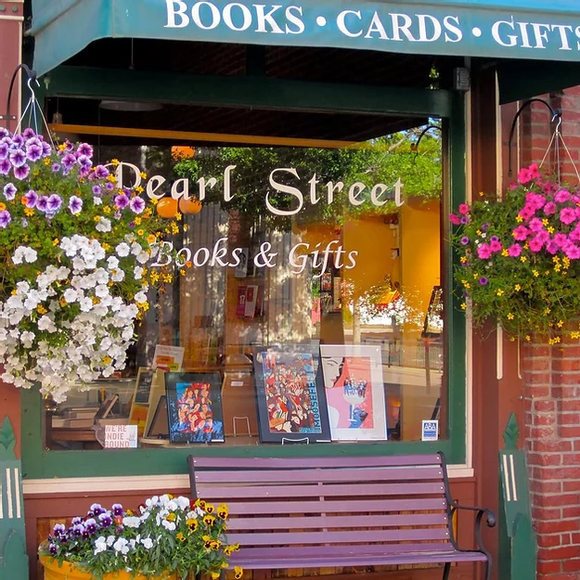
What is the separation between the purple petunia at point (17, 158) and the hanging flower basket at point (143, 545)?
1499mm

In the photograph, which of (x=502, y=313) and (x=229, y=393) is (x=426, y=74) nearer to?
(x=502, y=313)

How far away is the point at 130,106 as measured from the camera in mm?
4684

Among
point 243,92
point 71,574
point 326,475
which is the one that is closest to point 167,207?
point 243,92

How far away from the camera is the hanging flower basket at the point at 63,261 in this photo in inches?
139

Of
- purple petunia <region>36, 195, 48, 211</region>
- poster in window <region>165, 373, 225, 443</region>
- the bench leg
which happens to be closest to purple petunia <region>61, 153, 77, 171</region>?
purple petunia <region>36, 195, 48, 211</region>

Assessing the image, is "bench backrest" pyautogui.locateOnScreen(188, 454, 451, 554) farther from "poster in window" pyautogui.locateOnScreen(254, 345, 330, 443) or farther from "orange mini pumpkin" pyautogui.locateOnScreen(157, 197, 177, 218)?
"orange mini pumpkin" pyautogui.locateOnScreen(157, 197, 177, 218)

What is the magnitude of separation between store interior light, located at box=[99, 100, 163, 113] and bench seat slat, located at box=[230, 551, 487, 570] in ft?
7.35

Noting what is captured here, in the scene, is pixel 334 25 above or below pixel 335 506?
above

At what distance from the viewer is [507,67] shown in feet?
15.8

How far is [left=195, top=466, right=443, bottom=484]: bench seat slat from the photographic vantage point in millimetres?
4461

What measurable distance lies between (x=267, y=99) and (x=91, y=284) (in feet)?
5.50

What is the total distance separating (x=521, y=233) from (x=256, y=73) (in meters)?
1.60

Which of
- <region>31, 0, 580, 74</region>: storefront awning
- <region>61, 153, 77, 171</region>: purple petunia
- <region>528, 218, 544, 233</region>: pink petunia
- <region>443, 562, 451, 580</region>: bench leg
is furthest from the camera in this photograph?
<region>443, 562, 451, 580</region>: bench leg

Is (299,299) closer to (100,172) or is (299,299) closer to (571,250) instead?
(571,250)
